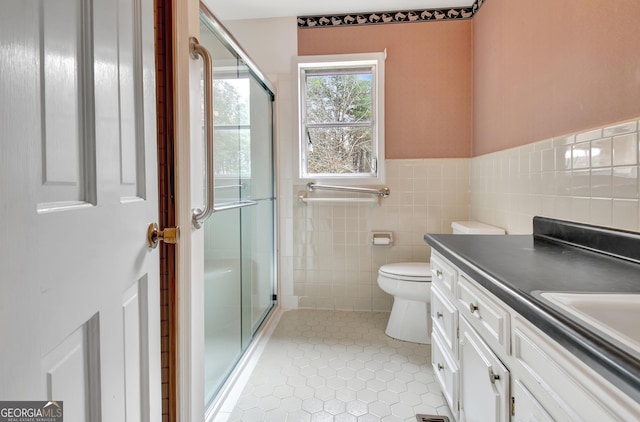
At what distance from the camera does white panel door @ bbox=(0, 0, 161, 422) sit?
42 centimetres

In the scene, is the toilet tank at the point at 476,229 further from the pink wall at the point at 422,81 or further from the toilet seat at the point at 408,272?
the pink wall at the point at 422,81

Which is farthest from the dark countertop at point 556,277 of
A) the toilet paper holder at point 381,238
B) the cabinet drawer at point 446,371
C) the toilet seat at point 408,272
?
the toilet paper holder at point 381,238

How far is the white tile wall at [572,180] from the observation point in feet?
3.62

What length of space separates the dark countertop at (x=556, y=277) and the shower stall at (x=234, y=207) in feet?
3.02

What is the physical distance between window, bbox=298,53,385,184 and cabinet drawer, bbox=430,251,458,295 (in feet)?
4.06

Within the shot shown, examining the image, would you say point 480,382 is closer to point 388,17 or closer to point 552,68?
point 552,68

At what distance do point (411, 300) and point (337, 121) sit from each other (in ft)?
4.92

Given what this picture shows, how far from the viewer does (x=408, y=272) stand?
2.23 meters

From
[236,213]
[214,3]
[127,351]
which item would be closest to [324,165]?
[236,213]

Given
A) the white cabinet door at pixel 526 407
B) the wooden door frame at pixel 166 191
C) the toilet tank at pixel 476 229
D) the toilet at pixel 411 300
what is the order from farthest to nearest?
the toilet at pixel 411 300 < the toilet tank at pixel 476 229 < the wooden door frame at pixel 166 191 < the white cabinet door at pixel 526 407

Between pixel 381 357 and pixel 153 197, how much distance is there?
1645mm

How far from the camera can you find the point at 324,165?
9.26ft

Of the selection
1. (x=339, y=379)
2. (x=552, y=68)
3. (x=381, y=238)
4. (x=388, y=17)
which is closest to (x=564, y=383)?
(x=339, y=379)

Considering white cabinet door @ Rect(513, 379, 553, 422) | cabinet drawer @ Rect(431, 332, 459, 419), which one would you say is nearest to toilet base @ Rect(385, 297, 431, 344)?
cabinet drawer @ Rect(431, 332, 459, 419)
